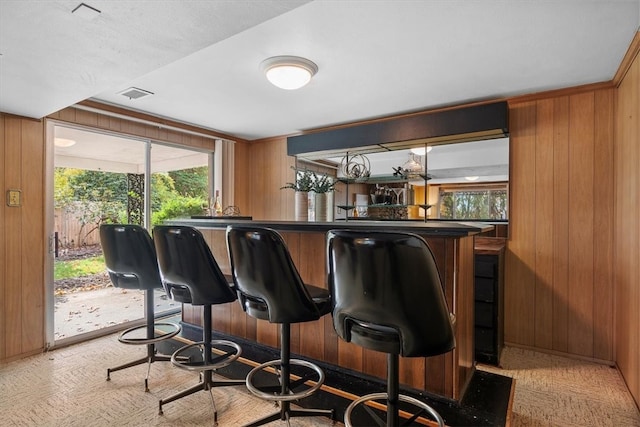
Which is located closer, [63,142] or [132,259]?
[132,259]

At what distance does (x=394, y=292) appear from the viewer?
1.18 metres

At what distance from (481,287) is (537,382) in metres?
0.76

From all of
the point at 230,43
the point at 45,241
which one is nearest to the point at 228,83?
the point at 230,43

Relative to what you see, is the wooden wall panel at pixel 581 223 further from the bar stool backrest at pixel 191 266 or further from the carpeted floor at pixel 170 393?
the bar stool backrest at pixel 191 266

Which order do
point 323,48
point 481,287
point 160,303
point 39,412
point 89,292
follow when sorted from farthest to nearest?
point 160,303, point 89,292, point 481,287, point 323,48, point 39,412

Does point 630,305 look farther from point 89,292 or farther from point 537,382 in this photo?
point 89,292

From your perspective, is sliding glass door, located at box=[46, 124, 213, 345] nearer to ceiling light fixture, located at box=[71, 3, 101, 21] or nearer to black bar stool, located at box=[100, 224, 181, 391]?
Result: black bar stool, located at box=[100, 224, 181, 391]

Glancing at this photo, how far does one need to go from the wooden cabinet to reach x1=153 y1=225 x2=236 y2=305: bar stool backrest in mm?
2029

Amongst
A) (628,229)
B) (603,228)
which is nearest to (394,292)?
(628,229)

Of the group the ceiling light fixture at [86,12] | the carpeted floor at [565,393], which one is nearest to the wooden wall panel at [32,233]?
the ceiling light fixture at [86,12]

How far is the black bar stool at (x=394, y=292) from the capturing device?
1165 mm

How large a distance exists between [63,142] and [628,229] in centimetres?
490

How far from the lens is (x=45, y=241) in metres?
3.09

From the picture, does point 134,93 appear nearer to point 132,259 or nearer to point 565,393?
point 132,259
